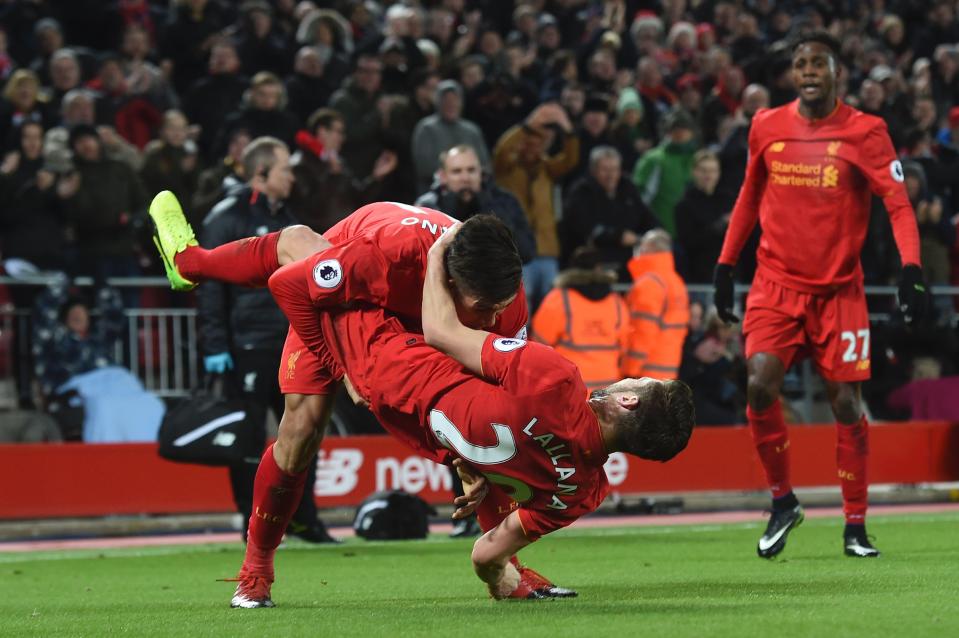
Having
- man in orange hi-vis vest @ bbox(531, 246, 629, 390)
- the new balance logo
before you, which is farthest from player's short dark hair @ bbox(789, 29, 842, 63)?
the new balance logo

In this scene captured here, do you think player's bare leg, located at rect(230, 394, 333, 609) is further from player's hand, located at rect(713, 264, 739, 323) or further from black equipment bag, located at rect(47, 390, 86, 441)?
black equipment bag, located at rect(47, 390, 86, 441)

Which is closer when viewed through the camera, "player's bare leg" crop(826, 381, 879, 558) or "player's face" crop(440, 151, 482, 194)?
"player's bare leg" crop(826, 381, 879, 558)

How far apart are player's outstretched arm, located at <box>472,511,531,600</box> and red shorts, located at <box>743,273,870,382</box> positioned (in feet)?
8.49

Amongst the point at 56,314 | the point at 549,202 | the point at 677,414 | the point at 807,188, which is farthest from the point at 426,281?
the point at 549,202

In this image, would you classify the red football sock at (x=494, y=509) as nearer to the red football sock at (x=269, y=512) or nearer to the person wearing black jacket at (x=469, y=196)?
the red football sock at (x=269, y=512)

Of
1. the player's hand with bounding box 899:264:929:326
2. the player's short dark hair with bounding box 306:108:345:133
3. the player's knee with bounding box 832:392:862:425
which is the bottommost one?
the player's knee with bounding box 832:392:862:425

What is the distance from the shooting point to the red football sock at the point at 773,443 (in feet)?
27.8

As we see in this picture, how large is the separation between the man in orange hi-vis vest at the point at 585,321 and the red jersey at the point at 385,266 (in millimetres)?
6710

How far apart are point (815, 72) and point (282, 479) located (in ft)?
12.3

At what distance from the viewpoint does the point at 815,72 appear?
8391 mm

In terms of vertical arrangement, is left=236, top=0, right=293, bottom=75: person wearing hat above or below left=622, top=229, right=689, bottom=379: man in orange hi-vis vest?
above

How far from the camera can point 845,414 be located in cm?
848

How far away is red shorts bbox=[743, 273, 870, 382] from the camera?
838cm

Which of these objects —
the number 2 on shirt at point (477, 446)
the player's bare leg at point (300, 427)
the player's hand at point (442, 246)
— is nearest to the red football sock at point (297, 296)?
the player's bare leg at point (300, 427)
